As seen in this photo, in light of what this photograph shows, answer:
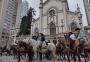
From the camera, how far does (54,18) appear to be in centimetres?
4528

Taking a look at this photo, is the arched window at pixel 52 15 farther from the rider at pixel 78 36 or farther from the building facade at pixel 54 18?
the rider at pixel 78 36

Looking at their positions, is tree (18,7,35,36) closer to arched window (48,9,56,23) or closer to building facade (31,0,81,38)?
building facade (31,0,81,38)

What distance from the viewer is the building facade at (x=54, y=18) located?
4241 cm

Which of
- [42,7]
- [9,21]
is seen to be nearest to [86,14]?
[42,7]

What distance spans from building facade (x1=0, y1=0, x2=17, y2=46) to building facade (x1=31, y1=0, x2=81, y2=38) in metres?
17.0

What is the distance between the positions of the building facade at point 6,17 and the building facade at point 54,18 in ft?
55.8

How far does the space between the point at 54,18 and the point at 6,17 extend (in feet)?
99.7

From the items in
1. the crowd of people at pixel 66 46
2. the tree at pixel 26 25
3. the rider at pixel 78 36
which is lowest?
the crowd of people at pixel 66 46

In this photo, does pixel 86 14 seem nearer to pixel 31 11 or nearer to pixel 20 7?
pixel 31 11

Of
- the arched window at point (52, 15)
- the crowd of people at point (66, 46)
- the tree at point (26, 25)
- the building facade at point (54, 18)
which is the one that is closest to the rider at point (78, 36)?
the crowd of people at point (66, 46)

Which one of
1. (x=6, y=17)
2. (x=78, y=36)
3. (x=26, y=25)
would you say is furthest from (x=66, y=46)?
(x=6, y=17)

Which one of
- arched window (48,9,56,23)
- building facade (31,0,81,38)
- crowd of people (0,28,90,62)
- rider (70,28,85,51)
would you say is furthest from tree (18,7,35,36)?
rider (70,28,85,51)

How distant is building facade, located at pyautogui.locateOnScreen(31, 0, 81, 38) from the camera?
42.4 meters

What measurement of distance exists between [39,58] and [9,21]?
61.0 metres
